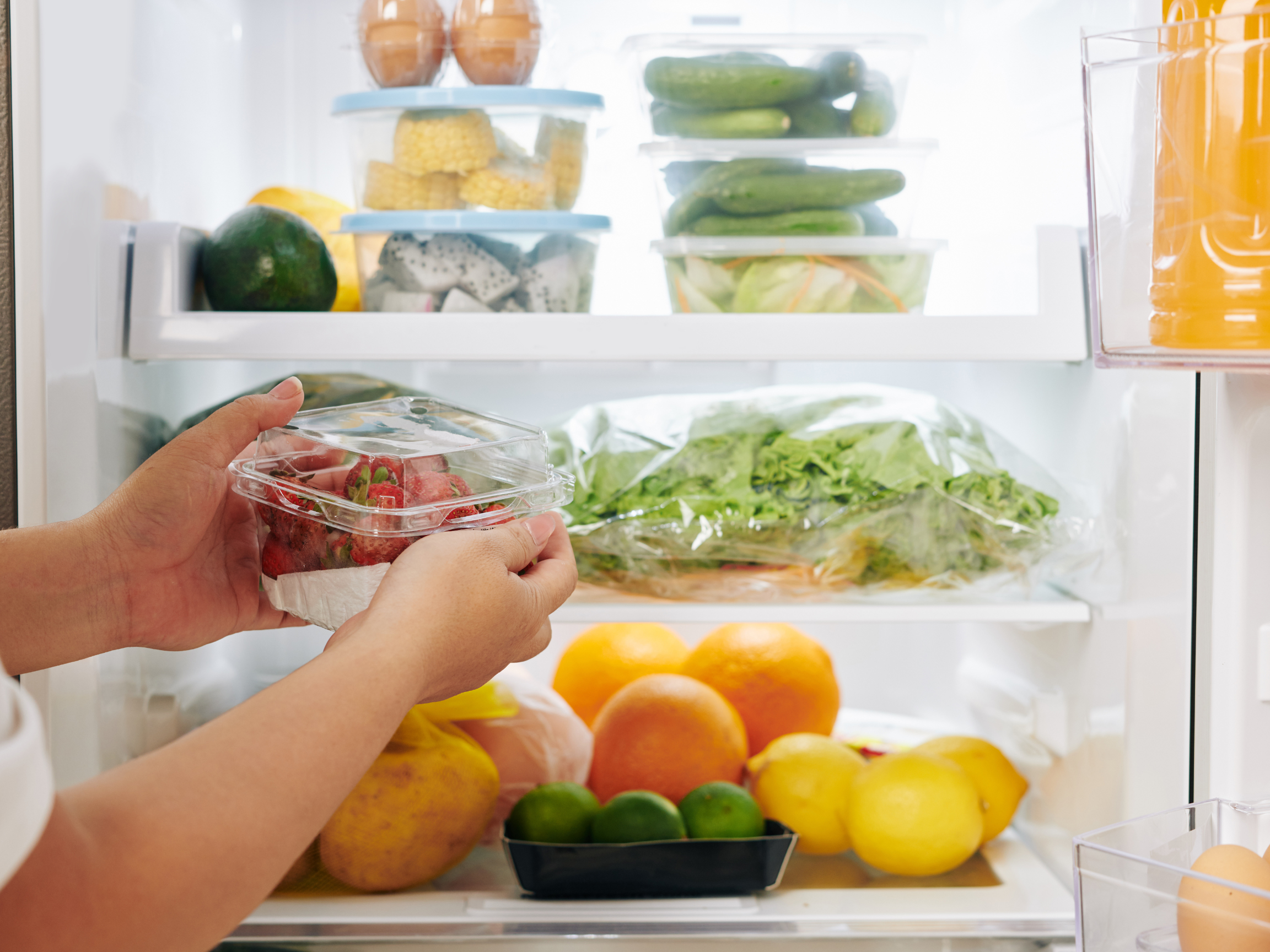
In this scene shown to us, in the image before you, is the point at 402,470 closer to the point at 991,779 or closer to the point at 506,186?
the point at 506,186

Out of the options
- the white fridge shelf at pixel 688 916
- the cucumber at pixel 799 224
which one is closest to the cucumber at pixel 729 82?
the cucumber at pixel 799 224

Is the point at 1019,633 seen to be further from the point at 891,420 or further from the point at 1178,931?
the point at 1178,931

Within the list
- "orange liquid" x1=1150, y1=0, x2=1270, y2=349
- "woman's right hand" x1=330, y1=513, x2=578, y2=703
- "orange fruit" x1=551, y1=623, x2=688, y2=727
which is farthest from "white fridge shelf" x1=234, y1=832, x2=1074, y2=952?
"orange liquid" x1=1150, y1=0, x2=1270, y2=349

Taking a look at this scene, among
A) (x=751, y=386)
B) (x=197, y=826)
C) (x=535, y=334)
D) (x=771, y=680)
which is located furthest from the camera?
(x=751, y=386)

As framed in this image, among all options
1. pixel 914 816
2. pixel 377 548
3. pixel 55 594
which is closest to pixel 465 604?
pixel 377 548

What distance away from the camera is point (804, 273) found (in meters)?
1.02

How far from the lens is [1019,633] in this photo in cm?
124

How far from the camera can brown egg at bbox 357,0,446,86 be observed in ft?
3.21

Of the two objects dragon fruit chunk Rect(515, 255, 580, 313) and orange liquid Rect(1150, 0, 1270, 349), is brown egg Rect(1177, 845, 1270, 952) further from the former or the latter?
dragon fruit chunk Rect(515, 255, 580, 313)

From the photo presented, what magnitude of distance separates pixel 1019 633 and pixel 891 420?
345 millimetres

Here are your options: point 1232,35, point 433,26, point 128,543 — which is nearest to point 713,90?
point 433,26

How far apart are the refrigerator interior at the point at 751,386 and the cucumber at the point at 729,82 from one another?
0.07 metres

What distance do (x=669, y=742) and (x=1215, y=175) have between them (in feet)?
2.41

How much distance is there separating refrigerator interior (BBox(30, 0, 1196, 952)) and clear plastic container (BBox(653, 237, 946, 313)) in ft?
0.24
